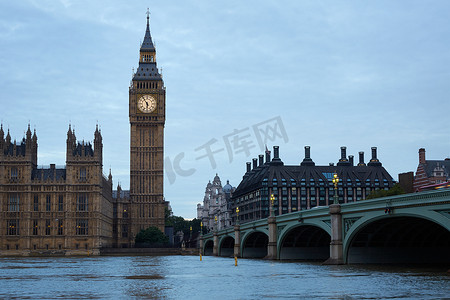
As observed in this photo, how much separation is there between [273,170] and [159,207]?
1426 inches

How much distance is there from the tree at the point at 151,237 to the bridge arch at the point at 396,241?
359ft

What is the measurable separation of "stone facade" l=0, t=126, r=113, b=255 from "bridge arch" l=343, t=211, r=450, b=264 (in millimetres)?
98724

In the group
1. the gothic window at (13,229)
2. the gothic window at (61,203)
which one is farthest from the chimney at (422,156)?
the gothic window at (13,229)

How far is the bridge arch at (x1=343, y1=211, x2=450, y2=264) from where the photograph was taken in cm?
6569

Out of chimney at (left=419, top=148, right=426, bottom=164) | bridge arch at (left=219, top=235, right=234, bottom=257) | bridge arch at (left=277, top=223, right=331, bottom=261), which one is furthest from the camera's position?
bridge arch at (left=219, top=235, right=234, bottom=257)

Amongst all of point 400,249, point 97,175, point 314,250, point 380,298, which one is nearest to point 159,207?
point 97,175

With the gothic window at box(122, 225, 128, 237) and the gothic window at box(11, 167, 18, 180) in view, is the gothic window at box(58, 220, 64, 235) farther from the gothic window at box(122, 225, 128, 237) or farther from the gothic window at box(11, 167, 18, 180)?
the gothic window at box(122, 225, 128, 237)

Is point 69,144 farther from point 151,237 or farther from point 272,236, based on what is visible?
point 272,236

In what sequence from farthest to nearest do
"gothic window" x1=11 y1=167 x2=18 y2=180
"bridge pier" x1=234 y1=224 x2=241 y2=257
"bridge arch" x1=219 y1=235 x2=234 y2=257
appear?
"gothic window" x1=11 y1=167 x2=18 y2=180 < "bridge arch" x1=219 y1=235 x2=234 y2=257 < "bridge pier" x1=234 y1=224 x2=241 y2=257

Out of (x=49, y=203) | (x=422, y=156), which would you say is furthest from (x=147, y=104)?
(x=422, y=156)

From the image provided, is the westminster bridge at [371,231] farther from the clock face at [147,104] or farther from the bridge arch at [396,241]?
the clock face at [147,104]

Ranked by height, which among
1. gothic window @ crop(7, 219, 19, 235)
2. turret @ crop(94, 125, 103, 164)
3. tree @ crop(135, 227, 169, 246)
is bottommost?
tree @ crop(135, 227, 169, 246)

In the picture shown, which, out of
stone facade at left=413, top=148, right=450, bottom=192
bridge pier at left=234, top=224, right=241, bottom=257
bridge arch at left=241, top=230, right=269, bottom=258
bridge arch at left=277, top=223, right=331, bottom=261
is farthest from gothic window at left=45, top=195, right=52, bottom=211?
stone facade at left=413, top=148, right=450, bottom=192

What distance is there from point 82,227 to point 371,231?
343 feet
